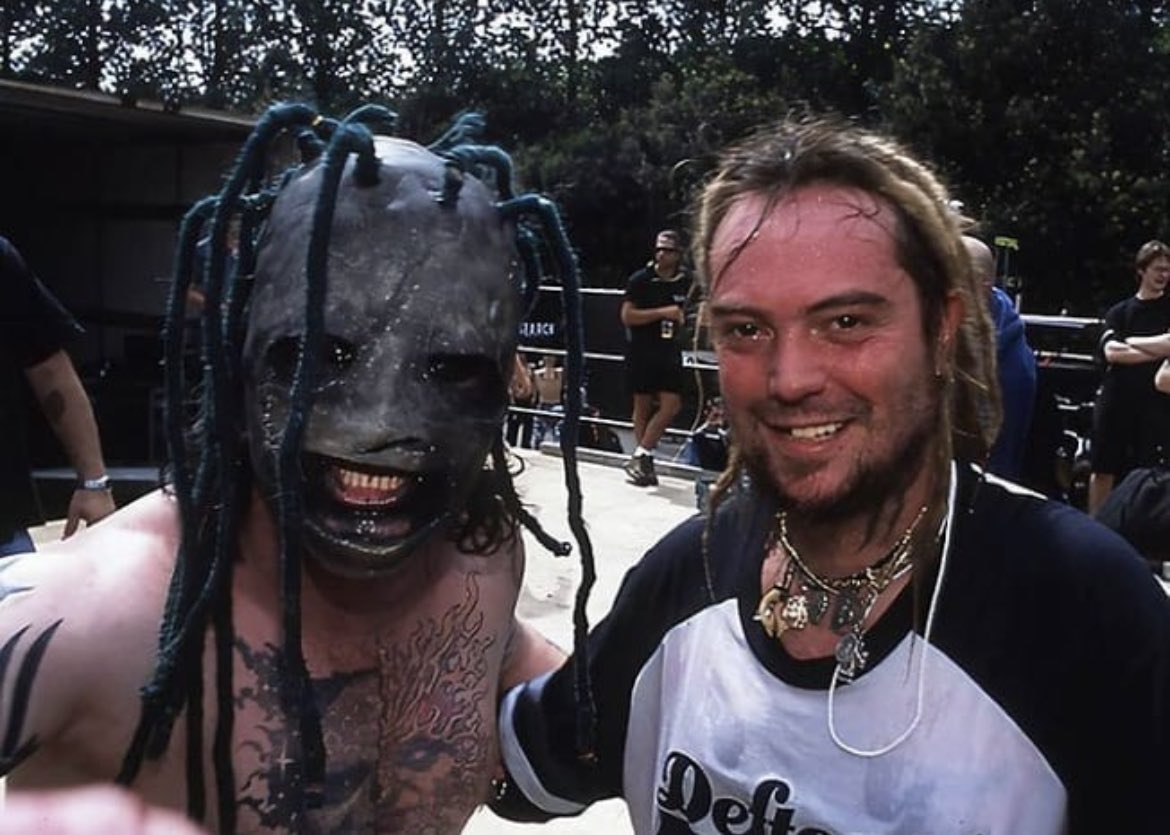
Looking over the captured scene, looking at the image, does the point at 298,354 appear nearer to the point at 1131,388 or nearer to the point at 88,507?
the point at 88,507

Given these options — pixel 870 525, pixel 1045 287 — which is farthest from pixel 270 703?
pixel 1045 287

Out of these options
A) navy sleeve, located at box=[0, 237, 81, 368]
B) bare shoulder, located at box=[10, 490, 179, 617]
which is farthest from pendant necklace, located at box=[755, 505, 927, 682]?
navy sleeve, located at box=[0, 237, 81, 368]

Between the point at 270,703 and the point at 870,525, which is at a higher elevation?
the point at 870,525

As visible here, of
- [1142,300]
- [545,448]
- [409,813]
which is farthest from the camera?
[545,448]

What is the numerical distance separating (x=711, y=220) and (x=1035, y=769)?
0.69 metres

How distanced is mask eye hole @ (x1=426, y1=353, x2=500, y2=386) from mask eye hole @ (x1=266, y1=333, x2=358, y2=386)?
0.08 m

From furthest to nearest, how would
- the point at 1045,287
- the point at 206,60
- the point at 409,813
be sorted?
the point at 206,60, the point at 1045,287, the point at 409,813

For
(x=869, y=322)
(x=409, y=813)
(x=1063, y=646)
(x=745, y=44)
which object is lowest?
(x=409, y=813)

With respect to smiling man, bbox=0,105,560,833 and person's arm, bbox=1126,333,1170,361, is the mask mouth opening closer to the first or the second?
smiling man, bbox=0,105,560,833

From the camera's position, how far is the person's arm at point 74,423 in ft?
9.74

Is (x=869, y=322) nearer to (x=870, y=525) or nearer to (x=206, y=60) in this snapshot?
(x=870, y=525)

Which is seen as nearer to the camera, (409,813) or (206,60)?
(409,813)

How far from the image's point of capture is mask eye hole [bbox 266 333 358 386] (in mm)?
1300

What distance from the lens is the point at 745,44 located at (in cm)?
3097
